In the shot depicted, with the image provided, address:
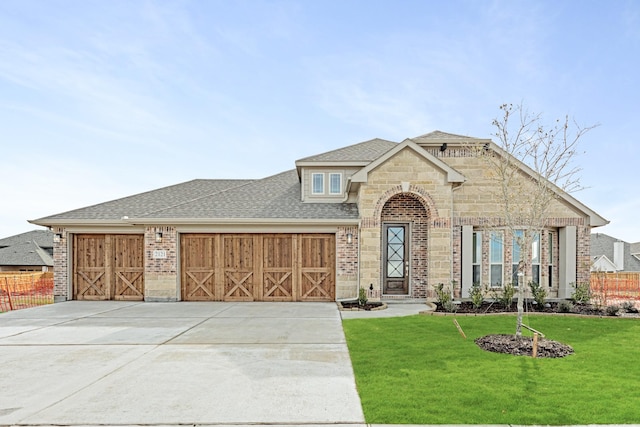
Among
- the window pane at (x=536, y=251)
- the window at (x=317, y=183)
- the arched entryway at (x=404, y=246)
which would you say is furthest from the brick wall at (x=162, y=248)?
the window pane at (x=536, y=251)

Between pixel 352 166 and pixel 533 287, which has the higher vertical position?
pixel 352 166

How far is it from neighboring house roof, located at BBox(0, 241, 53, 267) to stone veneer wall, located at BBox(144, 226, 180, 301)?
27.2 metres

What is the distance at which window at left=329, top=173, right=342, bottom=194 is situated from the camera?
15.7m

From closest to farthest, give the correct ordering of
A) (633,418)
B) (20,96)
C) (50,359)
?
(633,418), (50,359), (20,96)

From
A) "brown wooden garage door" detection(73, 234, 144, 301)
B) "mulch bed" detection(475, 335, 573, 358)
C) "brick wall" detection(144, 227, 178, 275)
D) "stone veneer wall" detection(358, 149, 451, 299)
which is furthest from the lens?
"brown wooden garage door" detection(73, 234, 144, 301)

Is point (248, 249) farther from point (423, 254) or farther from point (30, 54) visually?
point (30, 54)

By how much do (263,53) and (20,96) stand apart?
7.72 m

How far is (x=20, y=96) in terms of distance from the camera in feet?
40.0

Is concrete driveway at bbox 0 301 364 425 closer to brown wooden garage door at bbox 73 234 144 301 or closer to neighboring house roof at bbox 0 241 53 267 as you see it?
brown wooden garage door at bbox 73 234 144 301

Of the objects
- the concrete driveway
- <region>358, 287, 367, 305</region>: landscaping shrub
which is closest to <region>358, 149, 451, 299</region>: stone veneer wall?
<region>358, 287, 367, 305</region>: landscaping shrub

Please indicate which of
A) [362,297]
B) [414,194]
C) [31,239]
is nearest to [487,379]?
[362,297]

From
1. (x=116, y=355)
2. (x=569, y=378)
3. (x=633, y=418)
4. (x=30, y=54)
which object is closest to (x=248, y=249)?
(x=116, y=355)

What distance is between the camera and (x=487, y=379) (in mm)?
5594

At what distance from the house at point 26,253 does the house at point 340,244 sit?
25.2 meters
